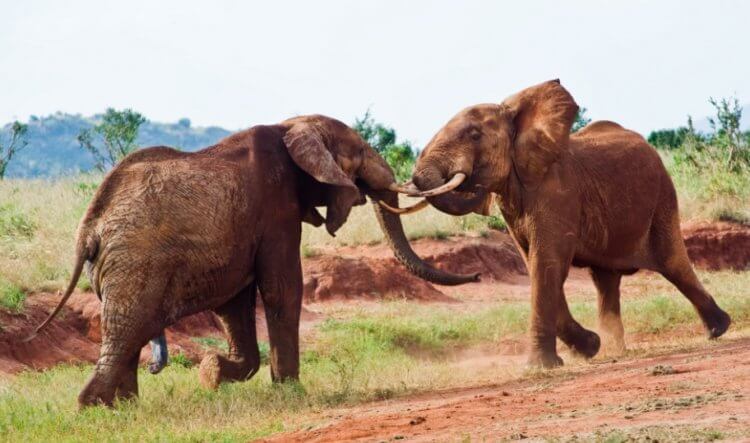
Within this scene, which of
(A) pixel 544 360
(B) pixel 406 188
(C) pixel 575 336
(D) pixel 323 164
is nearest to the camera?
(D) pixel 323 164

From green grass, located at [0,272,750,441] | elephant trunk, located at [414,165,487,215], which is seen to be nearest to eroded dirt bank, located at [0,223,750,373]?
green grass, located at [0,272,750,441]

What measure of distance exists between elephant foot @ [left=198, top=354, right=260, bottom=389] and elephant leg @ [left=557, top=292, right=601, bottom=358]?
3106 mm

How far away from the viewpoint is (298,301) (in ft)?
34.6

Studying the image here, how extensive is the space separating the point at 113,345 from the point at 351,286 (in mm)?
9093

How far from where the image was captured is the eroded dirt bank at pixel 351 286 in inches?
525

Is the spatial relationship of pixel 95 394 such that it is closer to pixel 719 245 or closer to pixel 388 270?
pixel 388 270

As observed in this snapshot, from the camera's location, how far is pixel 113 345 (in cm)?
941

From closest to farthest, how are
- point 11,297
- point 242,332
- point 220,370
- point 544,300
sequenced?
point 220,370 → point 242,332 → point 544,300 → point 11,297

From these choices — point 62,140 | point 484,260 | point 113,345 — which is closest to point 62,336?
point 113,345

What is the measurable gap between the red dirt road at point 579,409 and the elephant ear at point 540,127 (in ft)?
6.97

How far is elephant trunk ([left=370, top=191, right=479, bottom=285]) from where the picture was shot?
1123 centimetres

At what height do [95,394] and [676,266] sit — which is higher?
[676,266]

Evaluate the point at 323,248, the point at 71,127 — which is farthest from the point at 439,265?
the point at 71,127

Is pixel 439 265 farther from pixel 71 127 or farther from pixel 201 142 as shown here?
pixel 201 142
